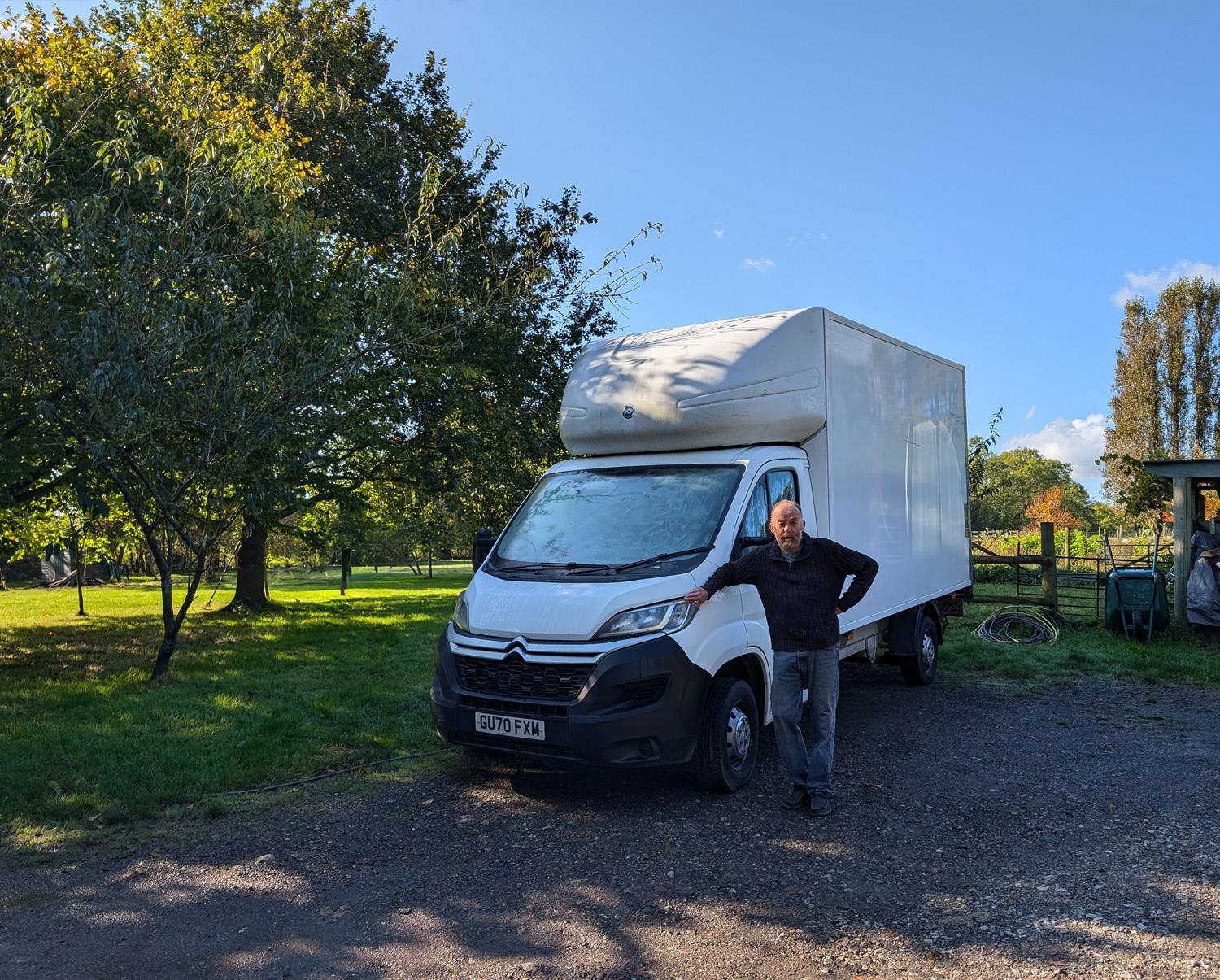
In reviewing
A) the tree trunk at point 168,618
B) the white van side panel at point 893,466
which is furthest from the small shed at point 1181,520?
the tree trunk at point 168,618

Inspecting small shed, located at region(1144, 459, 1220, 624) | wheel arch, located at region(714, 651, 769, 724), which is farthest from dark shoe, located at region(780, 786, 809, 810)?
small shed, located at region(1144, 459, 1220, 624)

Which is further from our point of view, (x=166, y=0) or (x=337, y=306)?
(x=166, y=0)

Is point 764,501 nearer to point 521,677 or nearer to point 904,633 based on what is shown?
point 521,677

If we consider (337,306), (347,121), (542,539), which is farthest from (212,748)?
(347,121)

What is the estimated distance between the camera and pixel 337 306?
9633 millimetres

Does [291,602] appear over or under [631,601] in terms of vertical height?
under

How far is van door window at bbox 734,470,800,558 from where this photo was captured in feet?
19.5

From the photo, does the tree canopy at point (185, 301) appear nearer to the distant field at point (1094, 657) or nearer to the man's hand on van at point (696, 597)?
the man's hand on van at point (696, 597)

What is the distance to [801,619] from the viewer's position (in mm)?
5371

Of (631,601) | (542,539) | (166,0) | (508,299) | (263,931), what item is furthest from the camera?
(166,0)

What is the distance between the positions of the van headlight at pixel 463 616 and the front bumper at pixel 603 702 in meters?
0.33

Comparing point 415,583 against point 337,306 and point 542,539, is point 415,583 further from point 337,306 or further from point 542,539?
point 542,539

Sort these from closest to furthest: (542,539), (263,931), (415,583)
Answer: (263,931), (542,539), (415,583)

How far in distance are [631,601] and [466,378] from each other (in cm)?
1177
